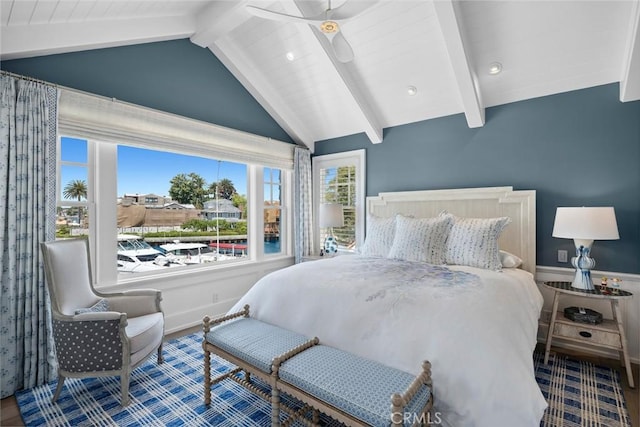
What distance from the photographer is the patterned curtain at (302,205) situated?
4.73 m

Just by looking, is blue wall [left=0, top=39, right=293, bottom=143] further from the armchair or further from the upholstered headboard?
the upholstered headboard

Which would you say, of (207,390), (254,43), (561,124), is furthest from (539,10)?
(207,390)

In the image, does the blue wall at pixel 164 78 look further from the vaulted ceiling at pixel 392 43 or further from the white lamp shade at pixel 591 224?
the white lamp shade at pixel 591 224

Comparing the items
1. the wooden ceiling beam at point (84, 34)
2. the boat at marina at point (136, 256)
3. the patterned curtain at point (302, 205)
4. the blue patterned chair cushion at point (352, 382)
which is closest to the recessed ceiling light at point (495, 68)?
the patterned curtain at point (302, 205)

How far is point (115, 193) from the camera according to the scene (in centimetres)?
302

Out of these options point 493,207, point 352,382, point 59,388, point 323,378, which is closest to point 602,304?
point 493,207

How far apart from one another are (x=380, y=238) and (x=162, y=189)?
102 inches

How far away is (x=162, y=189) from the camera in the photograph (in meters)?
3.60

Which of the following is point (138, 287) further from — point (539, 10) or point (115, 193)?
point (539, 10)

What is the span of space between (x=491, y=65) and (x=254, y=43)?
8.38ft

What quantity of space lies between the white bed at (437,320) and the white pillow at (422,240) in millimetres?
113

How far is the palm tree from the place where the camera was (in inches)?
109

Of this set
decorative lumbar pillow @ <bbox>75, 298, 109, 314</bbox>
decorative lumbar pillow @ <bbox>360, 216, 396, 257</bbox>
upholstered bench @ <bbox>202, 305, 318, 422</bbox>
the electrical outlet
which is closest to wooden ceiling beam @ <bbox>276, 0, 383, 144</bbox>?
decorative lumbar pillow @ <bbox>360, 216, 396, 257</bbox>

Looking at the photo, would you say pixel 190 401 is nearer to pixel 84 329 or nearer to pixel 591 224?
pixel 84 329
